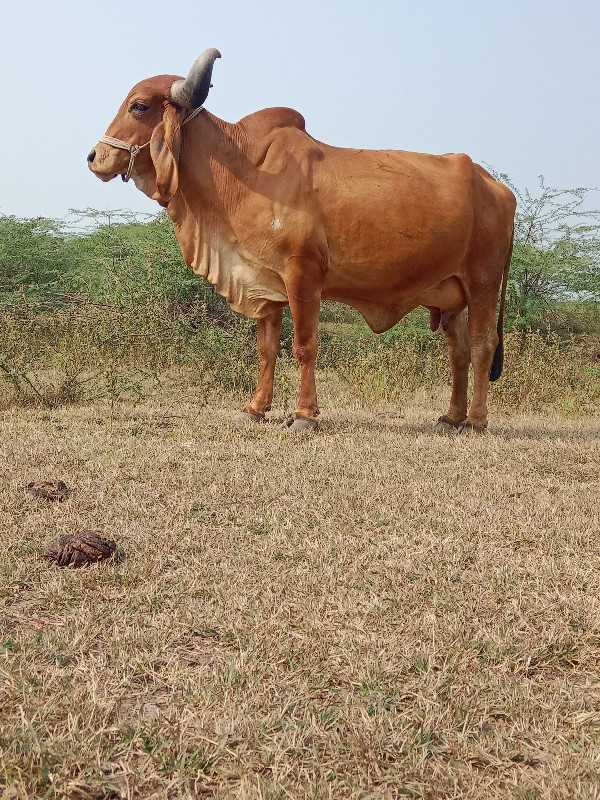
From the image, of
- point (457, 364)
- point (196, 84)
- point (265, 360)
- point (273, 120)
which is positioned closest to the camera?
point (196, 84)

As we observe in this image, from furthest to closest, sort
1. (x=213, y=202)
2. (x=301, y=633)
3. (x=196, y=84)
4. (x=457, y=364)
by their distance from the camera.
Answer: (x=457, y=364) → (x=213, y=202) → (x=196, y=84) → (x=301, y=633)

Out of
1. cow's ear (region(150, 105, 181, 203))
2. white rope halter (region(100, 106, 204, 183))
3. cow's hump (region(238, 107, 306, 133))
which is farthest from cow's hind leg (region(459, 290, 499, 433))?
white rope halter (region(100, 106, 204, 183))

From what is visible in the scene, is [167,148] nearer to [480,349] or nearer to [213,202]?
[213,202]

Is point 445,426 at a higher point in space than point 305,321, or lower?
lower

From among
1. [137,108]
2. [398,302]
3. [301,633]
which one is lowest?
[301,633]

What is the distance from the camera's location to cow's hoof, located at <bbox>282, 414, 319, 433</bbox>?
5.34 metres

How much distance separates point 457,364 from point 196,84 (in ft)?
8.95

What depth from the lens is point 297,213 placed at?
523 cm

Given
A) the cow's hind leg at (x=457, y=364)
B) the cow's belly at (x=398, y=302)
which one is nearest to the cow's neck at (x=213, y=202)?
the cow's belly at (x=398, y=302)

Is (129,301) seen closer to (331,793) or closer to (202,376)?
(202,376)

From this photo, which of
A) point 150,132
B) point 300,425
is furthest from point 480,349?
point 150,132

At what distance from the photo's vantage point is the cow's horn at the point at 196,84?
5.04m

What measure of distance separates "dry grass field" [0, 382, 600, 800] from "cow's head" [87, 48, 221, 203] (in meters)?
1.96

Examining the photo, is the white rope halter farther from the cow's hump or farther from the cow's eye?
the cow's hump
